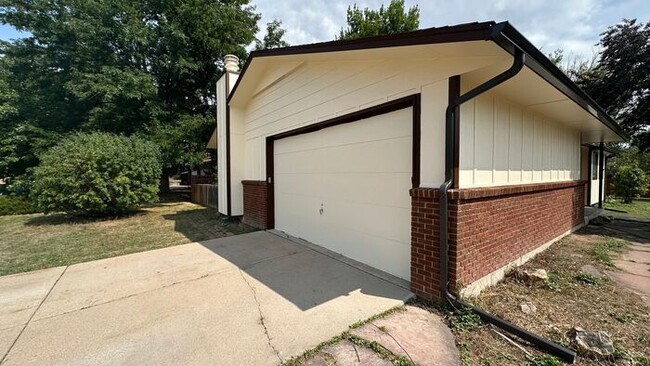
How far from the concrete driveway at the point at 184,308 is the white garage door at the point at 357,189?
18.5 inches

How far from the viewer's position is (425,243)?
3.02m

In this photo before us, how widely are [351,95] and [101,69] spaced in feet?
46.8

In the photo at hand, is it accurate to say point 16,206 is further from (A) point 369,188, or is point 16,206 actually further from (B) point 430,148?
(B) point 430,148

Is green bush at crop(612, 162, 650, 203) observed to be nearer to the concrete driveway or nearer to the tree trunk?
the concrete driveway

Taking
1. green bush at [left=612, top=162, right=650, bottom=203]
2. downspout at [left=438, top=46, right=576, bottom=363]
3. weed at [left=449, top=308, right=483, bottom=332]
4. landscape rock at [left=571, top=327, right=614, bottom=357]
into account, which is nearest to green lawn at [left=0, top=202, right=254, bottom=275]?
downspout at [left=438, top=46, right=576, bottom=363]

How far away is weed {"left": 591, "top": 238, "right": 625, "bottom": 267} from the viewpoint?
4387 mm

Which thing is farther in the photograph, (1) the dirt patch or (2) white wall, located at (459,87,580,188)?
(2) white wall, located at (459,87,580,188)

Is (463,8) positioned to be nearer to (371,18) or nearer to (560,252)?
(560,252)

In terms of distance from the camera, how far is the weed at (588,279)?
137 inches

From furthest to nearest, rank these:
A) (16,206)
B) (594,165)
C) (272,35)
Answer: (272,35) → (594,165) → (16,206)

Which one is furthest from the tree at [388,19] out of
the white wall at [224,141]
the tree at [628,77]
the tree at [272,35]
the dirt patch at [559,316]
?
the dirt patch at [559,316]

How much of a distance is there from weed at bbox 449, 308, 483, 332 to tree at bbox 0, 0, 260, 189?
41.8ft

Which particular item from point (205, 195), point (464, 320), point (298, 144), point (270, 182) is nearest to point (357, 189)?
point (298, 144)

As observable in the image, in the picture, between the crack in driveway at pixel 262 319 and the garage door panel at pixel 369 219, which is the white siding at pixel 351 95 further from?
the crack in driveway at pixel 262 319
